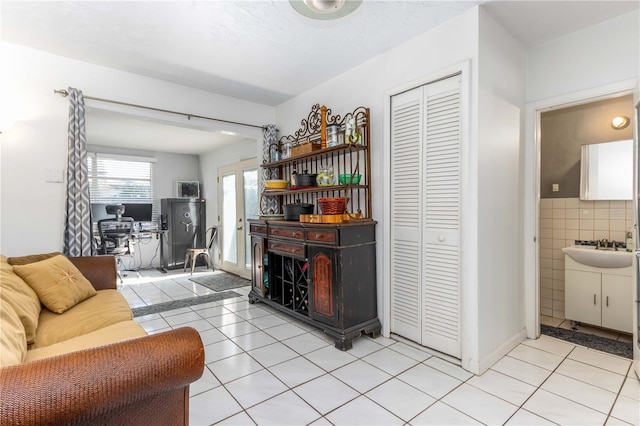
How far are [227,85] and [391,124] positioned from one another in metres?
1.96

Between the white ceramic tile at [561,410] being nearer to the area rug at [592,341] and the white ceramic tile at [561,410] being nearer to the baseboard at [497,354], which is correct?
the baseboard at [497,354]

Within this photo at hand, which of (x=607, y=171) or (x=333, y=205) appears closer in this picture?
(x=333, y=205)

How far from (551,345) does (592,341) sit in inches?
15.5

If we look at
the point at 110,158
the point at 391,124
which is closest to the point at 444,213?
the point at 391,124

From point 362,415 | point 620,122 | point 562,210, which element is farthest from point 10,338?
point 620,122

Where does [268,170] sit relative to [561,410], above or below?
above

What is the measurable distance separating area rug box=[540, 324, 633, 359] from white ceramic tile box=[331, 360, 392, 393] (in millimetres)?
1792

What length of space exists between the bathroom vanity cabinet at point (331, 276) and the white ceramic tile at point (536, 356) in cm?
111

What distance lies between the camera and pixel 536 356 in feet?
7.98

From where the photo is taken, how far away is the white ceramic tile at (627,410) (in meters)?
1.70

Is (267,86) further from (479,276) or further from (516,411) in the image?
(516,411)

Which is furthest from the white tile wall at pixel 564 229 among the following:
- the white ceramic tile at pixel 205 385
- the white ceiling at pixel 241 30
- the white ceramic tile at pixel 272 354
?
the white ceramic tile at pixel 205 385

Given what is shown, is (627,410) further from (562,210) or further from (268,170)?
(268,170)

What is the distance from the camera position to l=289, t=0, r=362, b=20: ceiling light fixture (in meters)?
2.04
